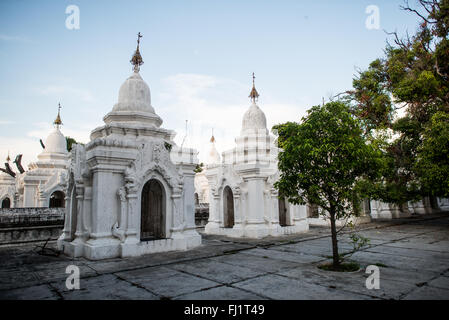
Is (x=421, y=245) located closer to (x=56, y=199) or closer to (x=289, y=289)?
(x=289, y=289)

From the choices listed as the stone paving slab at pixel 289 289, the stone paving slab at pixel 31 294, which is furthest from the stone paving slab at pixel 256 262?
the stone paving slab at pixel 31 294

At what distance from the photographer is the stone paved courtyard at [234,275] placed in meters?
5.61

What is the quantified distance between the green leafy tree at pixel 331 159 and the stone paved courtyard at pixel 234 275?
1562mm

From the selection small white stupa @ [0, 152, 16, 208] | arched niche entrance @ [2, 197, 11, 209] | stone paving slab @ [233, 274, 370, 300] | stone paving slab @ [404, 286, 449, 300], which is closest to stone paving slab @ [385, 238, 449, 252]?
stone paving slab @ [404, 286, 449, 300]

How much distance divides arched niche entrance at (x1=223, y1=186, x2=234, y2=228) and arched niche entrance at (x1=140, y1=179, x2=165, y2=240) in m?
4.84

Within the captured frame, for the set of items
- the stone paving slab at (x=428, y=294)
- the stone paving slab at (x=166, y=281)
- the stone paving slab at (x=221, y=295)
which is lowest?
the stone paving slab at (x=428, y=294)

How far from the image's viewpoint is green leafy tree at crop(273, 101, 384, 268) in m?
7.45

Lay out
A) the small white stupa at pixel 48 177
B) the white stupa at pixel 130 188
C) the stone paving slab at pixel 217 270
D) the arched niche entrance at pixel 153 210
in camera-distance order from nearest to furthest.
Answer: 1. the stone paving slab at pixel 217 270
2. the white stupa at pixel 130 188
3. the arched niche entrance at pixel 153 210
4. the small white stupa at pixel 48 177

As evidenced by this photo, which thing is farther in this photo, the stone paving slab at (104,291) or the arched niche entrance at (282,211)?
the arched niche entrance at (282,211)

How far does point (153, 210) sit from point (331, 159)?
7163 mm

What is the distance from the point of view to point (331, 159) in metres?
7.66

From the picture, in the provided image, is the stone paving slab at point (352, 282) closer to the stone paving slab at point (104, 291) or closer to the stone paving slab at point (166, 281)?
the stone paving slab at point (166, 281)

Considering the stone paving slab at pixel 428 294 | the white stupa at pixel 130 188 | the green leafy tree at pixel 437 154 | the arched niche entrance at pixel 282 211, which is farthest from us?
the arched niche entrance at pixel 282 211

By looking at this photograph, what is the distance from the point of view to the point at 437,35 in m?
16.8
